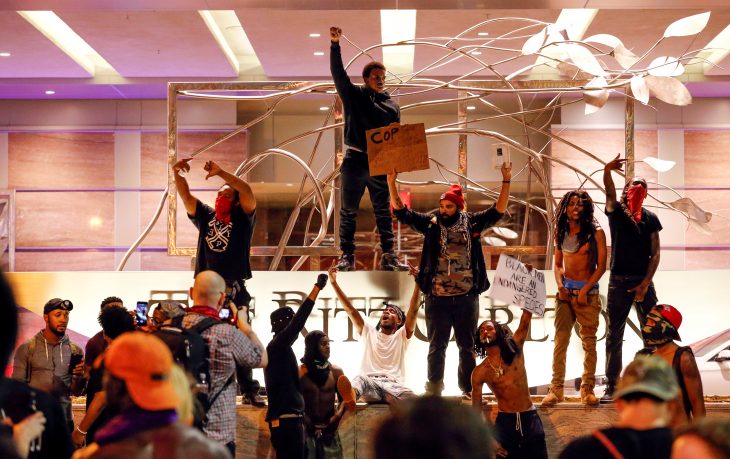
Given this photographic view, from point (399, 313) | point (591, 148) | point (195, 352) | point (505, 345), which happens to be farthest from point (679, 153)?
point (195, 352)


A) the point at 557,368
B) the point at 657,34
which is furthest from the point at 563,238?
the point at 657,34

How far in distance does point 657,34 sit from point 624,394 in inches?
304

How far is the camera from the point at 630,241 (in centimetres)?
605

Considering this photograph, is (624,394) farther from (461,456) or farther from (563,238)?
(563,238)

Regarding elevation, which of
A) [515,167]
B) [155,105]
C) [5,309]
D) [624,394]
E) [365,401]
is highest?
[155,105]

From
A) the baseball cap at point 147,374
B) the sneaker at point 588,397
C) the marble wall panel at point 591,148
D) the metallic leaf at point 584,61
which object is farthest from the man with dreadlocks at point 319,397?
the marble wall panel at point 591,148

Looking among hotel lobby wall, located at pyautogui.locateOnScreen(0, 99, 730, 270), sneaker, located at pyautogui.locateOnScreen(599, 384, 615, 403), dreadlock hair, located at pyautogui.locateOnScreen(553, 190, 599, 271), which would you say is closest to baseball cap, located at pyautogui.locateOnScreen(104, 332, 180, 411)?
dreadlock hair, located at pyautogui.locateOnScreen(553, 190, 599, 271)

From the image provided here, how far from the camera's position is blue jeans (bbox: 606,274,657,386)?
6.07 metres

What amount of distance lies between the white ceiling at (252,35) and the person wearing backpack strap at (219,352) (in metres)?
4.02

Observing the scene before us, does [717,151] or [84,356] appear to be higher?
[717,151]

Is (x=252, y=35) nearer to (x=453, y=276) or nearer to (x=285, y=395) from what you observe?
(x=453, y=276)

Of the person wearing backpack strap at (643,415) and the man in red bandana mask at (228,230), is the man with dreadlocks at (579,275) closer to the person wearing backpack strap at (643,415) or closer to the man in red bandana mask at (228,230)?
the man in red bandana mask at (228,230)

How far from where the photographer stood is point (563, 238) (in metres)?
6.20

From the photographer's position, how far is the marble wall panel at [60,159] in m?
12.8
